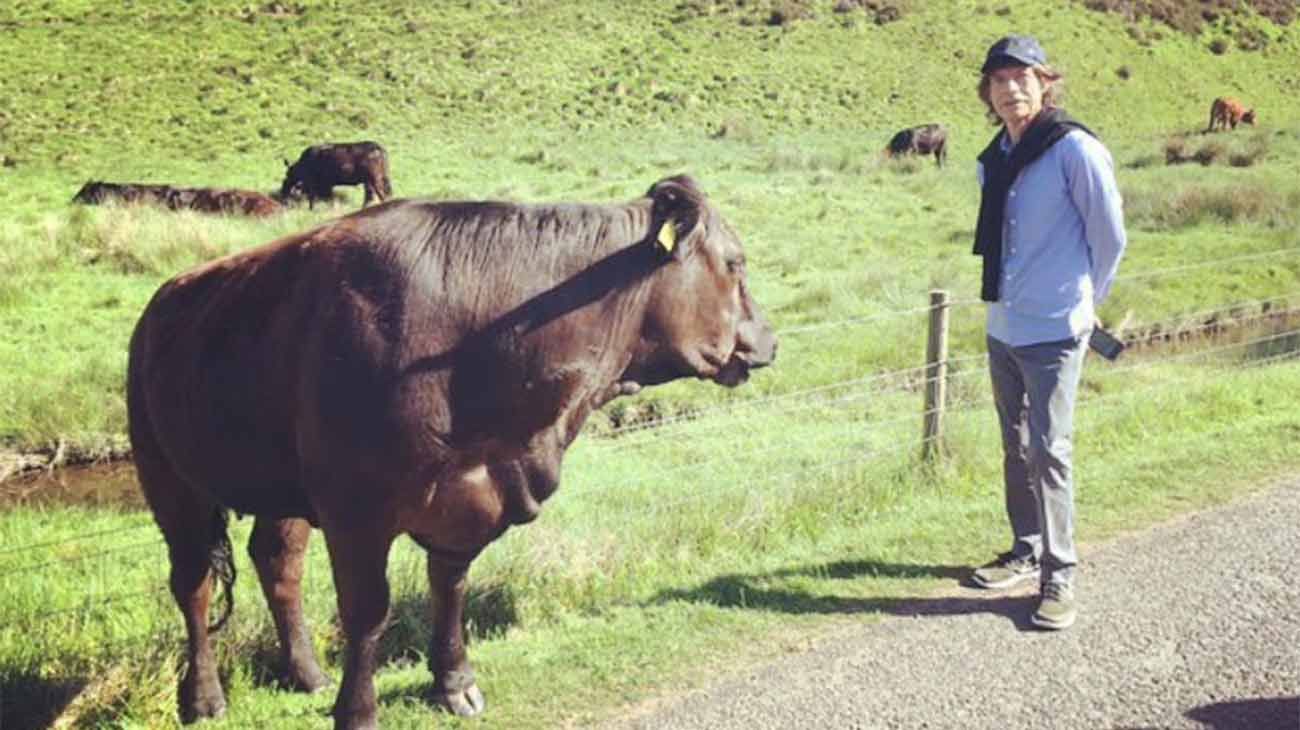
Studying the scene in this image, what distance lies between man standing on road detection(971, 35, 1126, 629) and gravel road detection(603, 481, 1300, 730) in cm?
27

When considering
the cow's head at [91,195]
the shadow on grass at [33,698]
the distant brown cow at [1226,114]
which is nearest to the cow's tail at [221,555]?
the shadow on grass at [33,698]

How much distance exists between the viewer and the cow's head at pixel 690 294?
13.2 feet

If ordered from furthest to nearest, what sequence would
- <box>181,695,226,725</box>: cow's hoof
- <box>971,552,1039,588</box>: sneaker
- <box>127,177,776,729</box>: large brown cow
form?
<box>971,552,1039,588</box>: sneaker → <box>181,695,226,725</box>: cow's hoof → <box>127,177,776,729</box>: large brown cow

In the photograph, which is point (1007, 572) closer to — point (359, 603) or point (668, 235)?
point (668, 235)

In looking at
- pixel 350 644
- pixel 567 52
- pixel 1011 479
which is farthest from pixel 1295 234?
pixel 567 52

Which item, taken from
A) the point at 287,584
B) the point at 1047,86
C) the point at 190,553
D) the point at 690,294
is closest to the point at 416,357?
the point at 690,294

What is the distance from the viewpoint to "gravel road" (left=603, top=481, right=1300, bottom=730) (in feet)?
13.7

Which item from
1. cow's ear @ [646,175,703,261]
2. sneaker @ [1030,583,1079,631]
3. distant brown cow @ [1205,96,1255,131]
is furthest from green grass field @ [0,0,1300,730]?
distant brown cow @ [1205,96,1255,131]

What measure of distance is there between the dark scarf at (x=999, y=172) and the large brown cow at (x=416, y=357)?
55.4 inches

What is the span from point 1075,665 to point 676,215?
2362 mm

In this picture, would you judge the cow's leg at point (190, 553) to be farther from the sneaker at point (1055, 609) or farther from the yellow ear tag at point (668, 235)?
the sneaker at point (1055, 609)

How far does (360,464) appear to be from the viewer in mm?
3635

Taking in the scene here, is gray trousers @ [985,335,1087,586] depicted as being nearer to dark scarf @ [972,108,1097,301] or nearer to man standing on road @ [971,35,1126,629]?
man standing on road @ [971,35,1126,629]

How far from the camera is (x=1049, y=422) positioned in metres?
4.88
